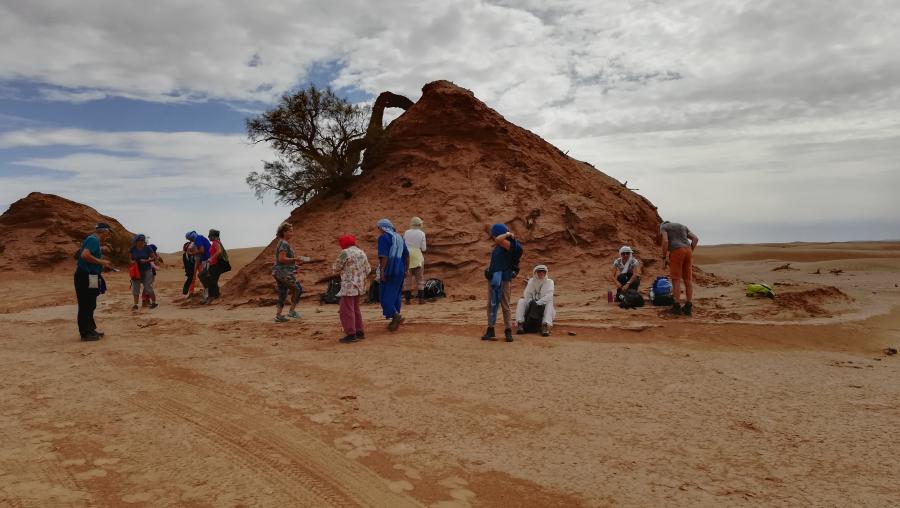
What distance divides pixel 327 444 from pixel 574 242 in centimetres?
1027

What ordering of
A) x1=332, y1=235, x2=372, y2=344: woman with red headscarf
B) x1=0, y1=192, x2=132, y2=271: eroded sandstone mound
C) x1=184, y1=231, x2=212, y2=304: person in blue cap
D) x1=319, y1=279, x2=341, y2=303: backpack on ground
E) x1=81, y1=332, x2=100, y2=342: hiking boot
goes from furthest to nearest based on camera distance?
x1=0, y1=192, x2=132, y2=271: eroded sandstone mound < x1=184, y1=231, x2=212, y2=304: person in blue cap < x1=319, y1=279, x2=341, y2=303: backpack on ground < x1=81, y1=332, x2=100, y2=342: hiking boot < x1=332, y1=235, x2=372, y2=344: woman with red headscarf

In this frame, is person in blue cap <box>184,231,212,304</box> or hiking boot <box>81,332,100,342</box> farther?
person in blue cap <box>184,231,212,304</box>

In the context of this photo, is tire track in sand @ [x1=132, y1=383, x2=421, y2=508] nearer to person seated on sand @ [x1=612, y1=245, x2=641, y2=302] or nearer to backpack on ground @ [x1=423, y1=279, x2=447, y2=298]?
backpack on ground @ [x1=423, y1=279, x2=447, y2=298]

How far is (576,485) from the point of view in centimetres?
371

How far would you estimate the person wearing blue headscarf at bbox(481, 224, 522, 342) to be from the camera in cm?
777

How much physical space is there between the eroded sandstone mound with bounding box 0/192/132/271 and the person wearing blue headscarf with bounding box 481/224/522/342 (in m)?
22.2

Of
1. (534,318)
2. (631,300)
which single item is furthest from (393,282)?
(631,300)

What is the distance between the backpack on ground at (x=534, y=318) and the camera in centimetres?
846

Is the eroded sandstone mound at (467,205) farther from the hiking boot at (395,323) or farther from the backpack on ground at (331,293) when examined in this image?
the hiking boot at (395,323)

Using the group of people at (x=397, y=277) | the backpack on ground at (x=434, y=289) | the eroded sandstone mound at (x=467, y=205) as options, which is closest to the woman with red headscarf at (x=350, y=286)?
the group of people at (x=397, y=277)

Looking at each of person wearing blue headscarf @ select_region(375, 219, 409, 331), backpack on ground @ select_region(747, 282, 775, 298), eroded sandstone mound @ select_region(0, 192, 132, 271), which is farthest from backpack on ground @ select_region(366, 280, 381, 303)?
eroded sandstone mound @ select_region(0, 192, 132, 271)

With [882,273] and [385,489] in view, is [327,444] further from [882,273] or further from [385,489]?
[882,273]

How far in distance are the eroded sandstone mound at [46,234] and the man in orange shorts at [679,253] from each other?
23.7 metres

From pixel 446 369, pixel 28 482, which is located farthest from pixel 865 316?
A: pixel 28 482
